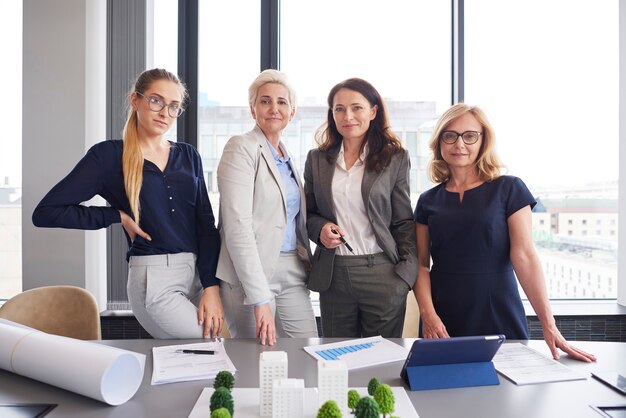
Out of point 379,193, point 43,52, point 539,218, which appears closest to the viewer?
point 379,193

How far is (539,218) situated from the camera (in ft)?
11.9

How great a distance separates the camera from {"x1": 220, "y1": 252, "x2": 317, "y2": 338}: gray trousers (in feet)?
6.58

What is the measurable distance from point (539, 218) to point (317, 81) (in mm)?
1908

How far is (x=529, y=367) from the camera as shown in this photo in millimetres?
1433

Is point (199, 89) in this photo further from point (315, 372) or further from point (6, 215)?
point (315, 372)

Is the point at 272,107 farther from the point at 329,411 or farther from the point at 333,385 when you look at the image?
the point at 329,411

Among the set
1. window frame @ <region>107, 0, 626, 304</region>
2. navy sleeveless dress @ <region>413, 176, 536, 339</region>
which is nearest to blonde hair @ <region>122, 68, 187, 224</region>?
navy sleeveless dress @ <region>413, 176, 536, 339</region>

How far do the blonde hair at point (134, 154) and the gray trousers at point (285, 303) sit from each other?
49 centimetres

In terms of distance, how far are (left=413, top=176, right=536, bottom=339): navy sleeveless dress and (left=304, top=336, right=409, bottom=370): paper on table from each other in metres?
0.45

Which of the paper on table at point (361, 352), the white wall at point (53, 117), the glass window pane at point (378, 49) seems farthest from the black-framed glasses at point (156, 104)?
the glass window pane at point (378, 49)

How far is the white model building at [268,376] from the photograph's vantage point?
43.9 inches

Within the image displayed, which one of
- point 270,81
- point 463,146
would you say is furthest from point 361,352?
point 270,81

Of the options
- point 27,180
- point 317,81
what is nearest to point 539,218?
point 317,81

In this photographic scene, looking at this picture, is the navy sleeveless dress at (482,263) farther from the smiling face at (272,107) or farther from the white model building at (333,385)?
the white model building at (333,385)
